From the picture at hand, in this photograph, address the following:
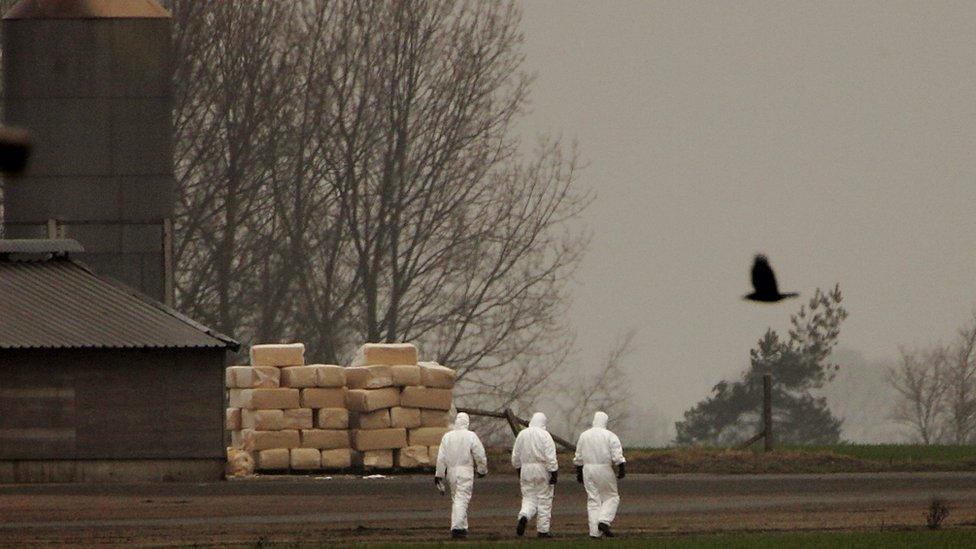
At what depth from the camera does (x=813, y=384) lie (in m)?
75.9

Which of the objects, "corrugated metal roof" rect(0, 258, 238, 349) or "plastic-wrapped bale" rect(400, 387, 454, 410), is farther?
"plastic-wrapped bale" rect(400, 387, 454, 410)

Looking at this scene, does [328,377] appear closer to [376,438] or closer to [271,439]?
[376,438]

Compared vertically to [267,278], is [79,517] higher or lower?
lower

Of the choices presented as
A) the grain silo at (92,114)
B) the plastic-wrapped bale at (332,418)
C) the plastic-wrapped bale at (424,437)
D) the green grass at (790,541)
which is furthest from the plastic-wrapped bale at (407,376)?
the green grass at (790,541)

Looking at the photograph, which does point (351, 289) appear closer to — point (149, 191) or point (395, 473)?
point (149, 191)

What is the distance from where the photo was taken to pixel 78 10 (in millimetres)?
44562

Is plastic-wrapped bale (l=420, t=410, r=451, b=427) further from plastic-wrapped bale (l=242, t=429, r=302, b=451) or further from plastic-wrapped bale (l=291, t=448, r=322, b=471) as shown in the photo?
plastic-wrapped bale (l=242, t=429, r=302, b=451)

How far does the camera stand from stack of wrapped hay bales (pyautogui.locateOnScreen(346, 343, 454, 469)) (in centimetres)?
3784

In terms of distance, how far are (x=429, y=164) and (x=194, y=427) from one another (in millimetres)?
24002

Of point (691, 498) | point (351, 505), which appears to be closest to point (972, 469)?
point (691, 498)

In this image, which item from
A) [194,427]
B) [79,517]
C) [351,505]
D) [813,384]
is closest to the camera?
[79,517]

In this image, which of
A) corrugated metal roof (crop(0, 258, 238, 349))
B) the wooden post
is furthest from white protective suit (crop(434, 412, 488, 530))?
the wooden post

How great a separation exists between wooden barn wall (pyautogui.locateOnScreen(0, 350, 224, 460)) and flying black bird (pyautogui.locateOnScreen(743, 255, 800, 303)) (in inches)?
745

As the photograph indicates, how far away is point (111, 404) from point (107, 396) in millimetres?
150
